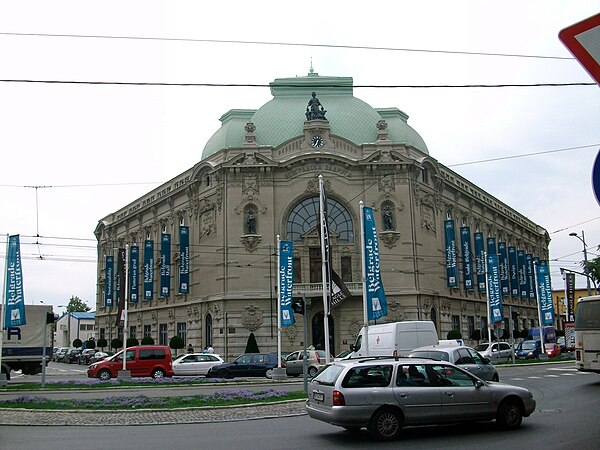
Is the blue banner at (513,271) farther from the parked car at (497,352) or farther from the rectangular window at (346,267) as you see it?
the rectangular window at (346,267)

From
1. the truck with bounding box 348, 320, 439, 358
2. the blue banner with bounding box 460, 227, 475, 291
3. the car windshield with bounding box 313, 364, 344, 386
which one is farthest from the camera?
the blue banner with bounding box 460, 227, 475, 291

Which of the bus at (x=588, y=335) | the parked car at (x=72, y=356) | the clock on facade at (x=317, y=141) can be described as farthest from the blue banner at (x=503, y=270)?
the bus at (x=588, y=335)

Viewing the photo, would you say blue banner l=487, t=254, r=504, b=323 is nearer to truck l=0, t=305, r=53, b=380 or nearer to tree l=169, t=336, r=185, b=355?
tree l=169, t=336, r=185, b=355

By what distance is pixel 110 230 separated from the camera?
7794 centimetres

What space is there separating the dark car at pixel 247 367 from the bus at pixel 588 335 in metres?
16.6

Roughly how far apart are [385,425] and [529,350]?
4175 centimetres

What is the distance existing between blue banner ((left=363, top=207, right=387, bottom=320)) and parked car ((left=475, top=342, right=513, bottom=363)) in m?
16.0

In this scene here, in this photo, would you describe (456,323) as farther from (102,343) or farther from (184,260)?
(102,343)

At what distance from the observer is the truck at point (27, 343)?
108ft

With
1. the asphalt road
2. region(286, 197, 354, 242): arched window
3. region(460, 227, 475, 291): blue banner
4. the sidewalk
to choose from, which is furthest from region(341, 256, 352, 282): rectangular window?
the asphalt road

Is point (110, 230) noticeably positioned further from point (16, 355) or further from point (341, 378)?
point (341, 378)

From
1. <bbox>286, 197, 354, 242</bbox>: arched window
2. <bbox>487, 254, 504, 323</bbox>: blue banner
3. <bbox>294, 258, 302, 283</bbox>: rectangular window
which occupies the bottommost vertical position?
<bbox>487, 254, 504, 323</bbox>: blue banner

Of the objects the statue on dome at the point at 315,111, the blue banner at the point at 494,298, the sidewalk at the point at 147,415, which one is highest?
the statue on dome at the point at 315,111

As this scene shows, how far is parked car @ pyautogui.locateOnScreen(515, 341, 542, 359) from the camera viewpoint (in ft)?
165
